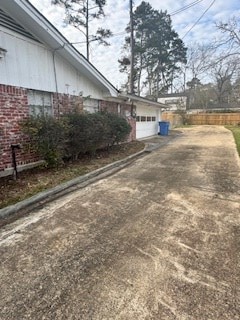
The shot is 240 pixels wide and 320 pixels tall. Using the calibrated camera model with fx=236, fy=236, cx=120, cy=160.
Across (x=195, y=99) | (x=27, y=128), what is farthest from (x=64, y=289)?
(x=195, y=99)

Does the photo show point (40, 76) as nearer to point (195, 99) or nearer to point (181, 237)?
point (181, 237)

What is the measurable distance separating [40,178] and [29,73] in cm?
300

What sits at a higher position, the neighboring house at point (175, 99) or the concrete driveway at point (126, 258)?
the neighboring house at point (175, 99)

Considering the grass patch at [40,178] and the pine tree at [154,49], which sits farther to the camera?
the pine tree at [154,49]

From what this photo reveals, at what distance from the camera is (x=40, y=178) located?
5895 mm

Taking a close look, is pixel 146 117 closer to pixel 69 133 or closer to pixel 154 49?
pixel 69 133

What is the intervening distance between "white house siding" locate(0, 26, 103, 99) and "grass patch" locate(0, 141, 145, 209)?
2.40m

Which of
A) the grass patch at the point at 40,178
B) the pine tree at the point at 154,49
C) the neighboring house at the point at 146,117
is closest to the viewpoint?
the grass patch at the point at 40,178

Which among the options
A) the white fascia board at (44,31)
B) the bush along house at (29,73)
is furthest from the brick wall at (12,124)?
the white fascia board at (44,31)

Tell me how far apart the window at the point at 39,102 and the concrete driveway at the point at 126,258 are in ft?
10.6

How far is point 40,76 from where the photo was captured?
6.96 m

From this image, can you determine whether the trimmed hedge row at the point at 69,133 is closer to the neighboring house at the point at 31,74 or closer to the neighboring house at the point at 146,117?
the neighboring house at the point at 31,74

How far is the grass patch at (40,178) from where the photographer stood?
4.77m

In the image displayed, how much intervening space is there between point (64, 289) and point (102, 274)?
42cm
